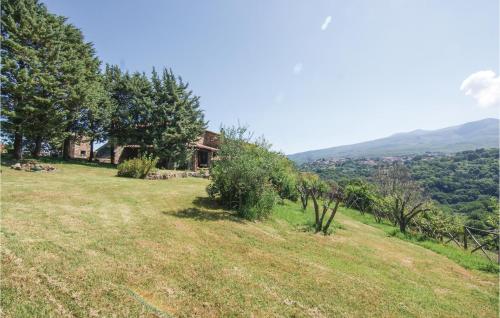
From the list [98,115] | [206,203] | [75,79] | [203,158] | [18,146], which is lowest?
[206,203]

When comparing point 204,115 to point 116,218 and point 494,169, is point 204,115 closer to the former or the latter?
point 116,218

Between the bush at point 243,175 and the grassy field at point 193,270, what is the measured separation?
1754 mm

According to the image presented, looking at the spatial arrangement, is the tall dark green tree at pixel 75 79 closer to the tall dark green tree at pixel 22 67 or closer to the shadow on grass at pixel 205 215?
the tall dark green tree at pixel 22 67

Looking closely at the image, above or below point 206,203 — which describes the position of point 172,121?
above

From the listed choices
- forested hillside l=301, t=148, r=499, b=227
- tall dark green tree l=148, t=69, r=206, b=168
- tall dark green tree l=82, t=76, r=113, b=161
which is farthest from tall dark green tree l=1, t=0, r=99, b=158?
forested hillside l=301, t=148, r=499, b=227

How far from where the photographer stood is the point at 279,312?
5320 millimetres

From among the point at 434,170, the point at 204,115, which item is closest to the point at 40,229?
the point at 204,115

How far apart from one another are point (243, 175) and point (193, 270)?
23.8 feet

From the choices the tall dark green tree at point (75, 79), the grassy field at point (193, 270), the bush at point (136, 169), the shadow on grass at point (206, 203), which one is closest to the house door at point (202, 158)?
the tall dark green tree at point (75, 79)

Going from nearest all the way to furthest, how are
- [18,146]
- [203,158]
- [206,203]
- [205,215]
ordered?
1. [205,215]
2. [206,203]
3. [18,146]
4. [203,158]

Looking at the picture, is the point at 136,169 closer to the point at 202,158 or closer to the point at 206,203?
the point at 206,203

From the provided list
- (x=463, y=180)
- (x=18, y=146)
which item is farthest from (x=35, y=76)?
(x=463, y=180)

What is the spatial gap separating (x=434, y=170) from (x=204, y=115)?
107 metres

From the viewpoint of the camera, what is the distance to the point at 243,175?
1334 cm
